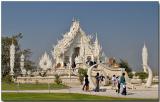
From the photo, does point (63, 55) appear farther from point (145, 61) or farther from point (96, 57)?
point (145, 61)

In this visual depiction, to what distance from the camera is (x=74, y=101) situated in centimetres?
1961

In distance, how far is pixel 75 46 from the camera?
57.0m

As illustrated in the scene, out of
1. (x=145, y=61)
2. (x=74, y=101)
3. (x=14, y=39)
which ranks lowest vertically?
(x=74, y=101)

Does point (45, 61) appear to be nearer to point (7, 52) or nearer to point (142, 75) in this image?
point (7, 52)

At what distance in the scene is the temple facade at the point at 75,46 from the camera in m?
54.8

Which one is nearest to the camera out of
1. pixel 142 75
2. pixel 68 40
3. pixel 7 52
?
pixel 142 75

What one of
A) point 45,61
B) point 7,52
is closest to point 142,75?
point 7,52

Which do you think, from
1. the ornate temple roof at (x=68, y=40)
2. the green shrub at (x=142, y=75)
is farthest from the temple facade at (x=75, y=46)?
the green shrub at (x=142, y=75)

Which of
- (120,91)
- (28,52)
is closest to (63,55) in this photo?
(28,52)

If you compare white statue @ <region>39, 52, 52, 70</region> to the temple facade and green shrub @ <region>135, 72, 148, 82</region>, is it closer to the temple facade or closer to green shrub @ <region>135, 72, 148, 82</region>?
the temple facade

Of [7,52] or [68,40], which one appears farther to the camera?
[68,40]

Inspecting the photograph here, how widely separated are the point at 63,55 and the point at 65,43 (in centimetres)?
162

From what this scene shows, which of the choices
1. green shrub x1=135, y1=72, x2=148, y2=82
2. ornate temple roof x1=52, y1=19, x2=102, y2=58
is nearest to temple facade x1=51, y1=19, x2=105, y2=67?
ornate temple roof x1=52, y1=19, x2=102, y2=58

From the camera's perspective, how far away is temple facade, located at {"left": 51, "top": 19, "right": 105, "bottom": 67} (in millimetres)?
54844
